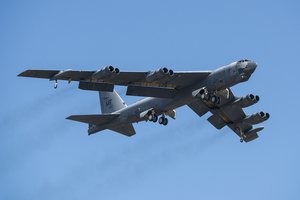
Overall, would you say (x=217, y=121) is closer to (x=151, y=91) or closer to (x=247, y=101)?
(x=247, y=101)

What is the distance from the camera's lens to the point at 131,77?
2402 inches

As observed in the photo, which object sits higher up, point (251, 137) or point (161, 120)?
point (161, 120)

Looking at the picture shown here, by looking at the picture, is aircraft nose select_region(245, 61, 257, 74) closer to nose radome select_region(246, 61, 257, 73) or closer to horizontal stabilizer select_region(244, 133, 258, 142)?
nose radome select_region(246, 61, 257, 73)

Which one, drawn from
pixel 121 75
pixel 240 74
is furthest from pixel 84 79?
pixel 240 74

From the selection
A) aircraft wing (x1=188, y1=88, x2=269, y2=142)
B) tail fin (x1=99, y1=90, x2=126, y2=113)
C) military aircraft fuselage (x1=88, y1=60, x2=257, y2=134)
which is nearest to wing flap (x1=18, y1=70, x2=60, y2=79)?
military aircraft fuselage (x1=88, y1=60, x2=257, y2=134)

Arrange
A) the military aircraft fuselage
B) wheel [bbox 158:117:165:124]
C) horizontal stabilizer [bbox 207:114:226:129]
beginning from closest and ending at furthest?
1. the military aircraft fuselage
2. wheel [bbox 158:117:165:124]
3. horizontal stabilizer [bbox 207:114:226:129]

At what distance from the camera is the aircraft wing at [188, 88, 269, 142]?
68.2 metres

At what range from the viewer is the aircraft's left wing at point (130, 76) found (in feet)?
192

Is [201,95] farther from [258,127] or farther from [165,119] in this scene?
[258,127]

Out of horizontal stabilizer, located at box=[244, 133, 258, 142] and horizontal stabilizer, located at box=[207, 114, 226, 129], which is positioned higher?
horizontal stabilizer, located at box=[207, 114, 226, 129]

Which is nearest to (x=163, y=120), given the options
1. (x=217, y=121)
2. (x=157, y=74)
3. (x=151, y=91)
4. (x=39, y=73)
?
(x=151, y=91)

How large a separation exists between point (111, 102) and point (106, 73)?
49.7 ft

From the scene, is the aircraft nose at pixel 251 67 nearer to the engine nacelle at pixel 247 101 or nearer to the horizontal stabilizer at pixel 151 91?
the engine nacelle at pixel 247 101

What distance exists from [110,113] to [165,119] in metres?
8.25
